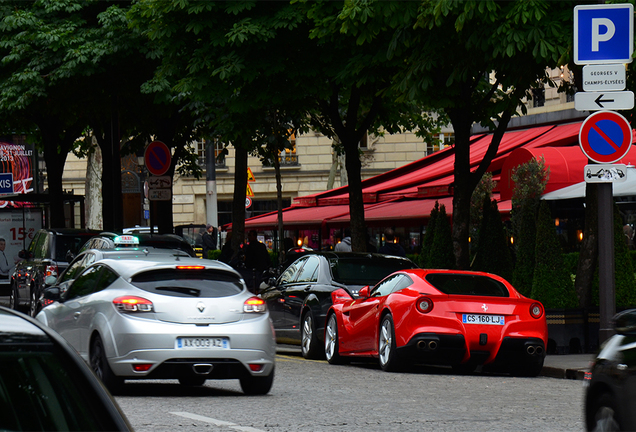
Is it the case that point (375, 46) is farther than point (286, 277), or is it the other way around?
point (375, 46)

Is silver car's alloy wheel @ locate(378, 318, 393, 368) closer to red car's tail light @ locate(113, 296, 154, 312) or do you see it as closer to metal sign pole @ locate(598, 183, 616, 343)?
metal sign pole @ locate(598, 183, 616, 343)

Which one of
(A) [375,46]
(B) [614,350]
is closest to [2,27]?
(A) [375,46]

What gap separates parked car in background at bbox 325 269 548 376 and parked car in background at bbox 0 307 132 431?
9713 millimetres

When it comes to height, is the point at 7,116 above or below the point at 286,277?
above

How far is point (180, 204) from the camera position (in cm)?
5491

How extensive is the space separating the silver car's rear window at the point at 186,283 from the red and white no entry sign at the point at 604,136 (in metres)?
4.43

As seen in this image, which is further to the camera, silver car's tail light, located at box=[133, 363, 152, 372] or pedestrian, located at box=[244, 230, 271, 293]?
pedestrian, located at box=[244, 230, 271, 293]

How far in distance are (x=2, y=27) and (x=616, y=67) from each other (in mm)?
18504

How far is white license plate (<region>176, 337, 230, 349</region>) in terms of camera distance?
1030cm

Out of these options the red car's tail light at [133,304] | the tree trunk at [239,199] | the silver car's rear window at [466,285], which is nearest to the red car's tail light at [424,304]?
the silver car's rear window at [466,285]

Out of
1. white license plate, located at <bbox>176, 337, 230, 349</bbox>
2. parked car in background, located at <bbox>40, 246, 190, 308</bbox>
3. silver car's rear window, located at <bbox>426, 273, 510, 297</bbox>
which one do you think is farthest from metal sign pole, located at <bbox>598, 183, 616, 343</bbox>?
parked car in background, located at <bbox>40, 246, 190, 308</bbox>

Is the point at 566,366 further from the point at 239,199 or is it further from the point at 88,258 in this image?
the point at 239,199

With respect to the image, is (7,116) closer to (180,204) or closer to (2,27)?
(2,27)

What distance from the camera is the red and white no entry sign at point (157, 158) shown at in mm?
20938
